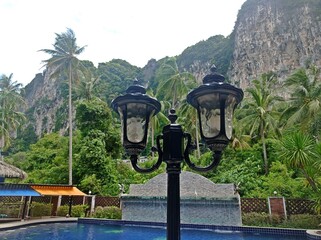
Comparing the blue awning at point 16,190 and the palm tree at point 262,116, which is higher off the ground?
the palm tree at point 262,116

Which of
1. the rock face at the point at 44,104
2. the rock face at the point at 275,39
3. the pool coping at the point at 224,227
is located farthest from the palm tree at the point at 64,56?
the rock face at the point at 44,104

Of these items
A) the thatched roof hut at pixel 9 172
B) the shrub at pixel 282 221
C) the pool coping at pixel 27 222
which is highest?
the thatched roof hut at pixel 9 172

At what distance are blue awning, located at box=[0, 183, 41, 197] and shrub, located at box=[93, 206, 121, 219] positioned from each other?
321 centimetres

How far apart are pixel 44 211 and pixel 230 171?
1058 centimetres

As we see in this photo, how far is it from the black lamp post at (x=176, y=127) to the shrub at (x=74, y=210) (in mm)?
14923

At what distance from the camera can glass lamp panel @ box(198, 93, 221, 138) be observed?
2168 mm

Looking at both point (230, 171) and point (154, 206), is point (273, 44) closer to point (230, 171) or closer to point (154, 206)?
point (230, 171)

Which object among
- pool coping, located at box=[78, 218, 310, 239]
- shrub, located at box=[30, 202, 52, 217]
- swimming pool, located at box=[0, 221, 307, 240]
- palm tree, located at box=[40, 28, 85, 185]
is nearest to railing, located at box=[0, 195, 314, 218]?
shrub, located at box=[30, 202, 52, 217]

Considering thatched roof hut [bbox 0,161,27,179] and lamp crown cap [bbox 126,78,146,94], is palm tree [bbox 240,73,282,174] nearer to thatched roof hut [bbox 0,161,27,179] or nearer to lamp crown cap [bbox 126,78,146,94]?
thatched roof hut [bbox 0,161,27,179]

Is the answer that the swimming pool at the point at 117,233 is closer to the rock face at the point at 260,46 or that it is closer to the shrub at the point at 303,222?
the shrub at the point at 303,222

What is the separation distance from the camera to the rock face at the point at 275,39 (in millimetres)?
41125

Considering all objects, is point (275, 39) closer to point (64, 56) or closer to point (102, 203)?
point (64, 56)

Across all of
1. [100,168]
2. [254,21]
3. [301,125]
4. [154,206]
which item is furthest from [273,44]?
[154,206]

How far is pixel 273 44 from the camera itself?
143ft
